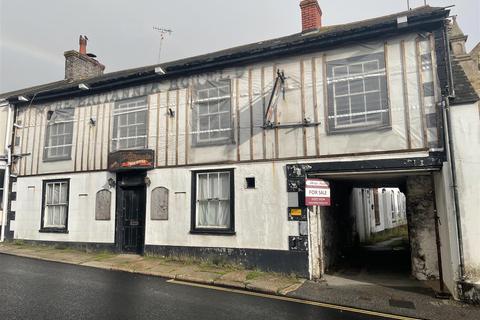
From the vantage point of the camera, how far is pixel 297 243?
9375 millimetres

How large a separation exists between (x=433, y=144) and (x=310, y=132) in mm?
2925

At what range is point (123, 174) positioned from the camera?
481 inches

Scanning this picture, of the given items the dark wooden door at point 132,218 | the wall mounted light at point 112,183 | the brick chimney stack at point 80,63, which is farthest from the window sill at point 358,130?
the brick chimney stack at point 80,63

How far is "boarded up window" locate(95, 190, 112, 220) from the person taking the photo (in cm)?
1215

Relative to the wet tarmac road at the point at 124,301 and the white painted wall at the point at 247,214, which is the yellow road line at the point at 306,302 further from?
the white painted wall at the point at 247,214

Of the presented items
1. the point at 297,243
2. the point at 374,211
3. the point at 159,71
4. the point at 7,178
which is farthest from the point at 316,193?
the point at 374,211

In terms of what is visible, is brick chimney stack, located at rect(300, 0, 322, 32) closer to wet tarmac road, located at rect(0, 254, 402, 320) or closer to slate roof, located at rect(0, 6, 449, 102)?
slate roof, located at rect(0, 6, 449, 102)

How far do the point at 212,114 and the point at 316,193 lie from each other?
13.2 feet

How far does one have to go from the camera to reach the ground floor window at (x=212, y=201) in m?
10.5

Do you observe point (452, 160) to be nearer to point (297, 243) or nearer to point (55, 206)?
point (297, 243)

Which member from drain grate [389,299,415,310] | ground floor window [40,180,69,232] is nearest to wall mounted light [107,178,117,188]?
ground floor window [40,180,69,232]

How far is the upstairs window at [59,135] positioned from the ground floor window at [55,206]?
99cm

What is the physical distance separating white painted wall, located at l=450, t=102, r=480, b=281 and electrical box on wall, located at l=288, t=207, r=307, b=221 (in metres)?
3.50

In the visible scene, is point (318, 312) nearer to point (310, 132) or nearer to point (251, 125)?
point (310, 132)
